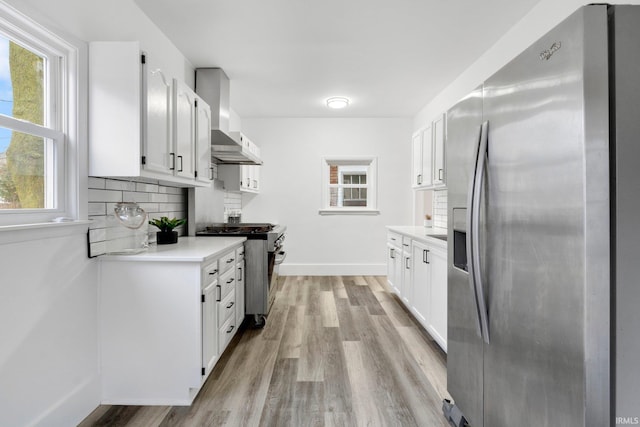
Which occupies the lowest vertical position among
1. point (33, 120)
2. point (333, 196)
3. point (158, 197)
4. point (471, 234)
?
point (471, 234)

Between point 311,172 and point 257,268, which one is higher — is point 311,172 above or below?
above

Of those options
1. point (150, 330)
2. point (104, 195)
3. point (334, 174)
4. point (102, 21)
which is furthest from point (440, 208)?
point (102, 21)

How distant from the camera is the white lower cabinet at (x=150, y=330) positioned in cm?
198

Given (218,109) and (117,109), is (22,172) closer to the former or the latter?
(117,109)

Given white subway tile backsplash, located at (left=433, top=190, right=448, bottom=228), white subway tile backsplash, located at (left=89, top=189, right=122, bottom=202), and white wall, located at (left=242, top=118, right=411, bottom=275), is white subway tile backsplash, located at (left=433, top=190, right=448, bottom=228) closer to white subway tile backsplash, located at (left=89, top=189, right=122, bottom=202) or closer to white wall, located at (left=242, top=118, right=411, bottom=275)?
white wall, located at (left=242, top=118, right=411, bottom=275)

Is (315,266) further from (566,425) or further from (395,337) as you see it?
(566,425)

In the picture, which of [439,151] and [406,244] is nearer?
[439,151]

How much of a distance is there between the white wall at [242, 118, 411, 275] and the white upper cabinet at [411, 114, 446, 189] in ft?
4.66

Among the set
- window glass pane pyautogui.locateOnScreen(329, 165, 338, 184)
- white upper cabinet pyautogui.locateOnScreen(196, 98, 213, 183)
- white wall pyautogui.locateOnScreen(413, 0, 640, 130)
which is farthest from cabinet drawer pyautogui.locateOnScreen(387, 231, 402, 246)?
white upper cabinet pyautogui.locateOnScreen(196, 98, 213, 183)

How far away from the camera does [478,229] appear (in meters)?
1.40

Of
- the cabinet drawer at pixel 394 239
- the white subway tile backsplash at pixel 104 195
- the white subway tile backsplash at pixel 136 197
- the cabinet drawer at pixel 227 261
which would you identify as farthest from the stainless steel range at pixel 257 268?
the cabinet drawer at pixel 394 239

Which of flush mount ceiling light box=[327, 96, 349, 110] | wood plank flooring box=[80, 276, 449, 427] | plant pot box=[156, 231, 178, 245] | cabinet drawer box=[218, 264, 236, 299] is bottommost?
wood plank flooring box=[80, 276, 449, 427]

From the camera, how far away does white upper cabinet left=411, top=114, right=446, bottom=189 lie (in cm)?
338

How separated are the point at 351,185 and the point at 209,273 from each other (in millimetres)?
4011
